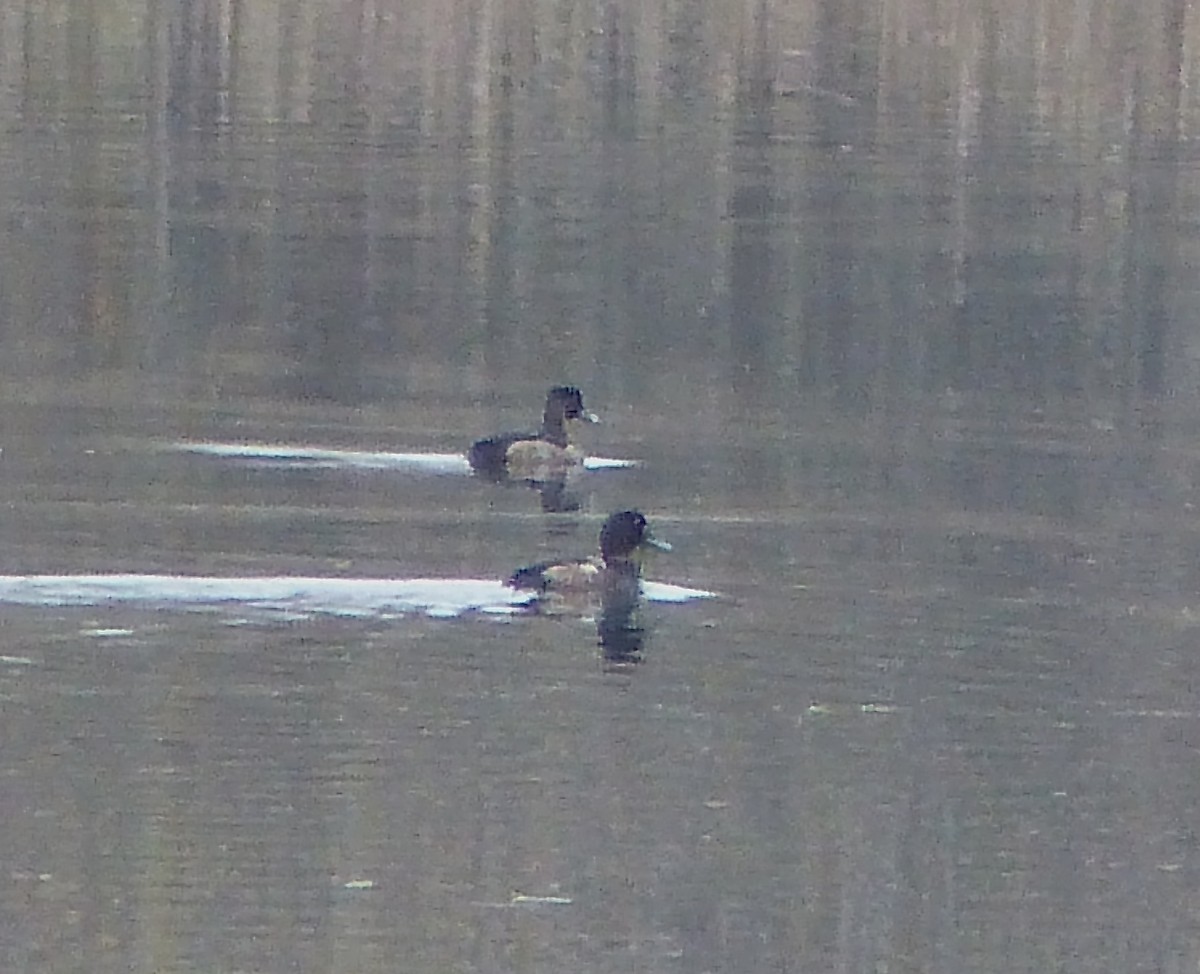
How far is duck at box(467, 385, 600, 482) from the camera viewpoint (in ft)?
63.2

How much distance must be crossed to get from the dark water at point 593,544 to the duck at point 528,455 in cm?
20

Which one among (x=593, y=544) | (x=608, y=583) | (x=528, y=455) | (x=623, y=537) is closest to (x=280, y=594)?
(x=608, y=583)

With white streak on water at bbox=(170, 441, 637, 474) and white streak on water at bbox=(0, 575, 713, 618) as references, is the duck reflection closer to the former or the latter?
white streak on water at bbox=(0, 575, 713, 618)

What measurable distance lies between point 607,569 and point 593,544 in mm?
1488

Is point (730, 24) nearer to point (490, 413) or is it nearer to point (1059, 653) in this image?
point (490, 413)

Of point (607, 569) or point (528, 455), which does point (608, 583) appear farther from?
point (528, 455)

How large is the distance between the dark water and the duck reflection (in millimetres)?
177

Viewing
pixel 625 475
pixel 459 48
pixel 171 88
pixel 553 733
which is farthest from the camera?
pixel 459 48

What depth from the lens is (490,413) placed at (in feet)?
72.0

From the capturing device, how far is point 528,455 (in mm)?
19312

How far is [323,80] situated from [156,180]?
1348 cm

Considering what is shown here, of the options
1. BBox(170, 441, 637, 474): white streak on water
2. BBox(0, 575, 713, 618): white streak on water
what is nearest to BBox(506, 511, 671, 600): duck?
BBox(0, 575, 713, 618): white streak on water

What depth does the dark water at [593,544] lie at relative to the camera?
1147 centimetres

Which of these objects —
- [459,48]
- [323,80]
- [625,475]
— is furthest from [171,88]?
[625,475]
